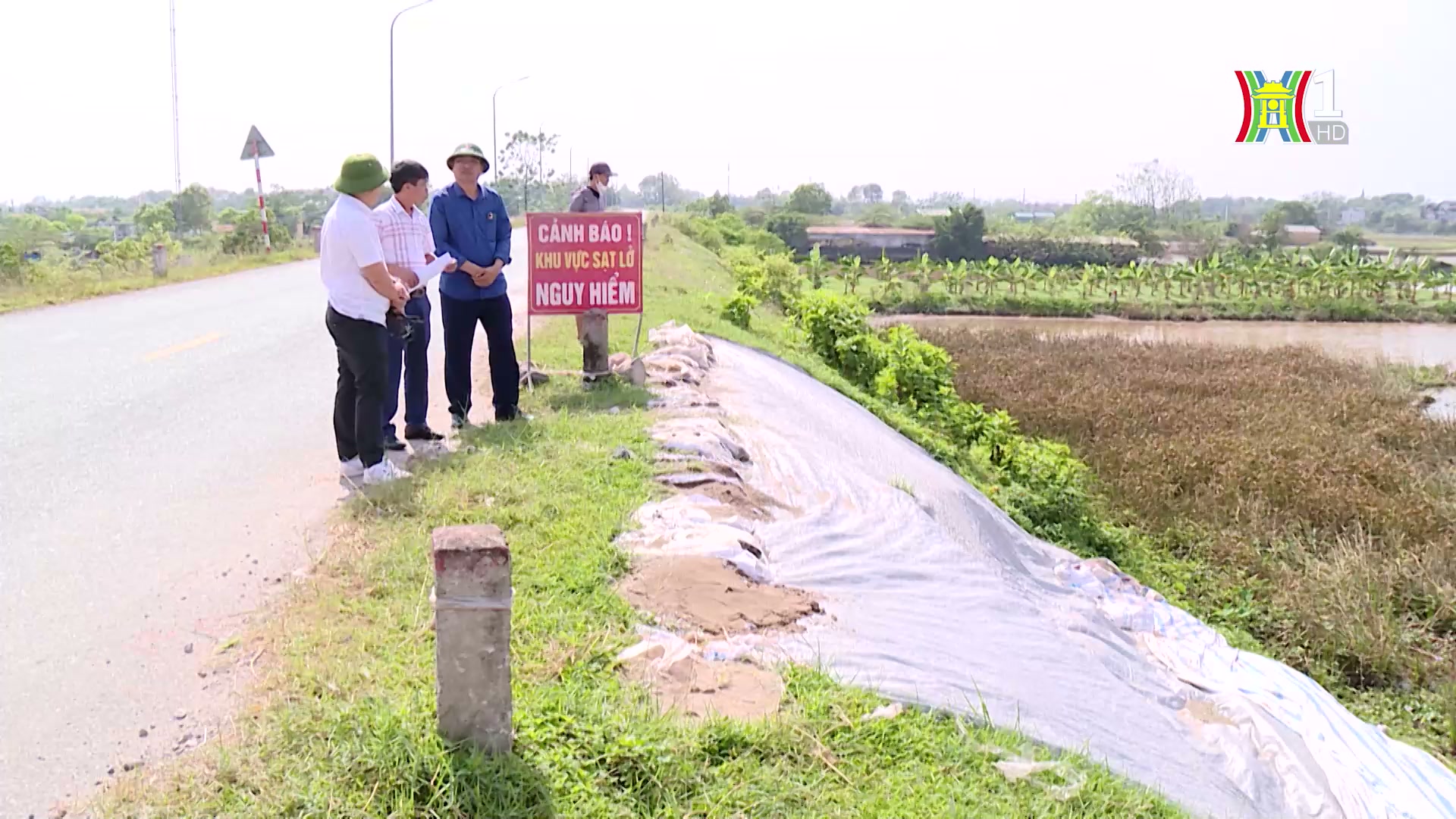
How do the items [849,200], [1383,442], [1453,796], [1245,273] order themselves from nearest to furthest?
[1453,796] < [1383,442] < [1245,273] < [849,200]

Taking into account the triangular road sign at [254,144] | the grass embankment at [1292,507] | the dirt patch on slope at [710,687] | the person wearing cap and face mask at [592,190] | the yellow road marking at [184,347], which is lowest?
the grass embankment at [1292,507]

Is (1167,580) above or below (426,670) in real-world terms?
below

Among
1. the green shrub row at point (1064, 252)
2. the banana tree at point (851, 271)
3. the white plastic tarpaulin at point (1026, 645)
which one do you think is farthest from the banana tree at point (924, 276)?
the white plastic tarpaulin at point (1026, 645)

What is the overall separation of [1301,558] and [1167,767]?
5.60 meters

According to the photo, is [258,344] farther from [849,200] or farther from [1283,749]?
[849,200]

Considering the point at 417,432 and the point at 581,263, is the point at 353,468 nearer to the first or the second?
the point at 417,432

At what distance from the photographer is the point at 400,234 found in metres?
5.76

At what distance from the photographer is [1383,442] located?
13648 millimetres

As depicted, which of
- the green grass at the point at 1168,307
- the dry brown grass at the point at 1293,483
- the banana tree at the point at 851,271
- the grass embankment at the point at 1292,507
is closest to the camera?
the grass embankment at the point at 1292,507

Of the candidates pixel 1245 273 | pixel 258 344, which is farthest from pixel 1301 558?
pixel 1245 273

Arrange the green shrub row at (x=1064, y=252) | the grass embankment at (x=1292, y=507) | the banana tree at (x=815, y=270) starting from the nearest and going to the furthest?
the grass embankment at (x=1292, y=507), the banana tree at (x=815, y=270), the green shrub row at (x=1064, y=252)

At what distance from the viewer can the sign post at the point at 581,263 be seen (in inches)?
292

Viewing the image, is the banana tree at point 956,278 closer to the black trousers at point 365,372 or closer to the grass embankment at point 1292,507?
the grass embankment at point 1292,507

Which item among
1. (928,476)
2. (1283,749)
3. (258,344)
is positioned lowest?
(1283,749)
